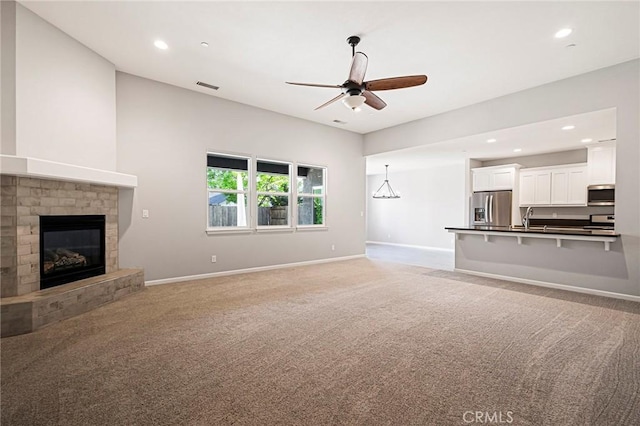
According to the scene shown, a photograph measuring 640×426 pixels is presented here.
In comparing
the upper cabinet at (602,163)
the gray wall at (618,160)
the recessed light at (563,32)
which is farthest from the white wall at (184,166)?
the upper cabinet at (602,163)

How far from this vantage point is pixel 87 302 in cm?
354

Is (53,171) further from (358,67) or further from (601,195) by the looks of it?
(601,195)

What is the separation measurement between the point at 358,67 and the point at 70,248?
425 centimetres

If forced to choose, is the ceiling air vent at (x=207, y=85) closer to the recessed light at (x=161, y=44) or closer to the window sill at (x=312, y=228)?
the recessed light at (x=161, y=44)

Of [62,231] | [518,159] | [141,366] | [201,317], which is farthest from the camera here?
[518,159]

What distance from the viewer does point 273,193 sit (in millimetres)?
6410

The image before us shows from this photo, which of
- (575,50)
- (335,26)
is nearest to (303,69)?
(335,26)

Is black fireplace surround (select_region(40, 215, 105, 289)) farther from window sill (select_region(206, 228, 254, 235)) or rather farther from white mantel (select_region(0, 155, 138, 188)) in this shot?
window sill (select_region(206, 228, 254, 235))

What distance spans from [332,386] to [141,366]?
150 centimetres

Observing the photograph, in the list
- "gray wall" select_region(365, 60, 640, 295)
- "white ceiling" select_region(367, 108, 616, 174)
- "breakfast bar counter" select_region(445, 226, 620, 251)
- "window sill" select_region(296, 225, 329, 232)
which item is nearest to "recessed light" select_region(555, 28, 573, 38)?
"gray wall" select_region(365, 60, 640, 295)

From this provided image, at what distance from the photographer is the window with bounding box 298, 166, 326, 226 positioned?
702cm

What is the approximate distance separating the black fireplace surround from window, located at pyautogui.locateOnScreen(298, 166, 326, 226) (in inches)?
152

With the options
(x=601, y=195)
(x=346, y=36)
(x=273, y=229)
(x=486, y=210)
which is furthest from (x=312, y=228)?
(x=601, y=195)

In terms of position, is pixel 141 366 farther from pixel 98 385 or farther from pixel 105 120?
pixel 105 120
